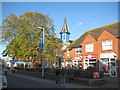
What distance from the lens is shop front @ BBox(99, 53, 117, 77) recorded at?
1375 inches

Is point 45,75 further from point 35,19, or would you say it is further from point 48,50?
point 35,19

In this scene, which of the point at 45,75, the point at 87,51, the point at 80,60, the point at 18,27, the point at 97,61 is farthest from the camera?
the point at 18,27

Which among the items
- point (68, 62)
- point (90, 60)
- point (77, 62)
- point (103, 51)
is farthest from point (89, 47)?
point (68, 62)

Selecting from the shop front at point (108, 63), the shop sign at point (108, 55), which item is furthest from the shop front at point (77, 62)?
the shop sign at point (108, 55)

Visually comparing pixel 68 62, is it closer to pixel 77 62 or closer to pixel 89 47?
pixel 77 62

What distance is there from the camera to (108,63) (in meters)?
36.6

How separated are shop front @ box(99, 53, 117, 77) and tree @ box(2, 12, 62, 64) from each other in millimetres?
12319

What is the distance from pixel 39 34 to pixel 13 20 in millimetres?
7919

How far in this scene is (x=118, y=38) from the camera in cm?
3478

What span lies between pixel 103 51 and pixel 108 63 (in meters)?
2.22

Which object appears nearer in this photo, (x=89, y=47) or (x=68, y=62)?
(x=89, y=47)

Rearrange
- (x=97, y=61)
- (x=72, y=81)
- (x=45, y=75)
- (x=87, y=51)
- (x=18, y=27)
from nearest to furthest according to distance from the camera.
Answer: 1. (x=72, y=81)
2. (x=45, y=75)
3. (x=97, y=61)
4. (x=87, y=51)
5. (x=18, y=27)

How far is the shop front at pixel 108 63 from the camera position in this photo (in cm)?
3494

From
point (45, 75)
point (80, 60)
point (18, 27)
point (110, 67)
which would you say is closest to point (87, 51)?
point (80, 60)
